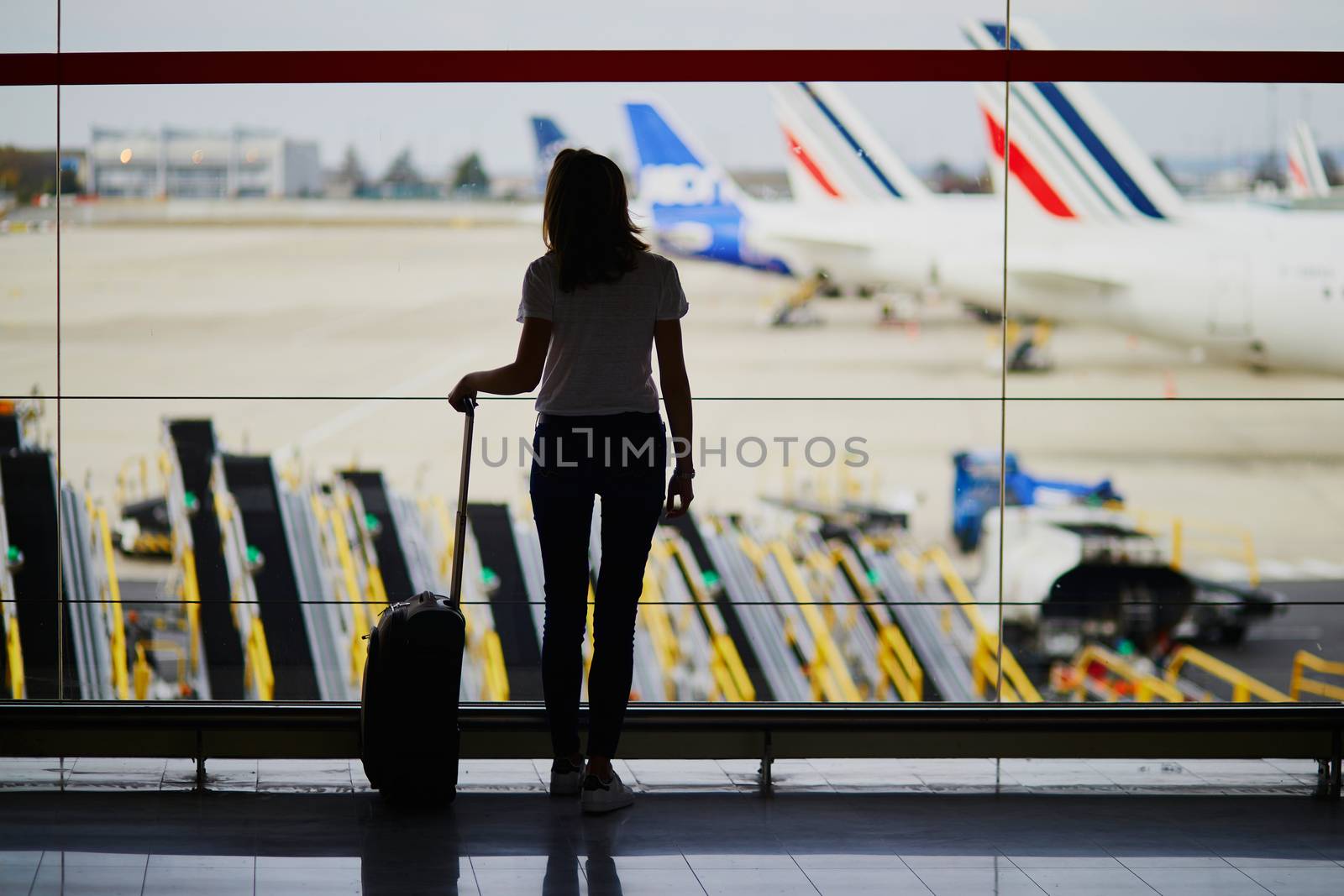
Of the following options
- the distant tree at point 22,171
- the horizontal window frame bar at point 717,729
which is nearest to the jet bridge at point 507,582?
the distant tree at point 22,171

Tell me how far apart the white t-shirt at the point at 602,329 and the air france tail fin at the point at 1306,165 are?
1149 inches

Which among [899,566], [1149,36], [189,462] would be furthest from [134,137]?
[1149,36]

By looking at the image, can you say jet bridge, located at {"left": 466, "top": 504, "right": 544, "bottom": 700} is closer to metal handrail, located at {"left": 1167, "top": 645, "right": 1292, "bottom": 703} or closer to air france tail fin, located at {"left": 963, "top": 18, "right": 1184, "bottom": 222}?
metal handrail, located at {"left": 1167, "top": 645, "right": 1292, "bottom": 703}

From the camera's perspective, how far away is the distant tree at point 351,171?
32.5m

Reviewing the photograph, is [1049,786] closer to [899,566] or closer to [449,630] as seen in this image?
[449,630]

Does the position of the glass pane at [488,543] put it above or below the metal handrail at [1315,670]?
above

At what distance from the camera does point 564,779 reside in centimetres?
189

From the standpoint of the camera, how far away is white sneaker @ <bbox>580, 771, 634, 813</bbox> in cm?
182

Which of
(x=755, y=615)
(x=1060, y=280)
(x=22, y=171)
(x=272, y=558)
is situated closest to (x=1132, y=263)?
(x=1060, y=280)

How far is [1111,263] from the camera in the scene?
24.5m

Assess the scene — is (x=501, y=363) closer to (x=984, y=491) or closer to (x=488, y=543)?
(x=488, y=543)

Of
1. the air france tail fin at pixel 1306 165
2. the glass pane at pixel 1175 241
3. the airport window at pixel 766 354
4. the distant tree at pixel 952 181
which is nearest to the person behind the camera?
the glass pane at pixel 1175 241

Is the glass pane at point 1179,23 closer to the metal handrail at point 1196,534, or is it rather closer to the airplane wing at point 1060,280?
the airplane wing at point 1060,280

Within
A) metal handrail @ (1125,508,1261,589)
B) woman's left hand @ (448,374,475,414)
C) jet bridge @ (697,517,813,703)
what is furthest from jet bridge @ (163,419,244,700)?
metal handrail @ (1125,508,1261,589)
